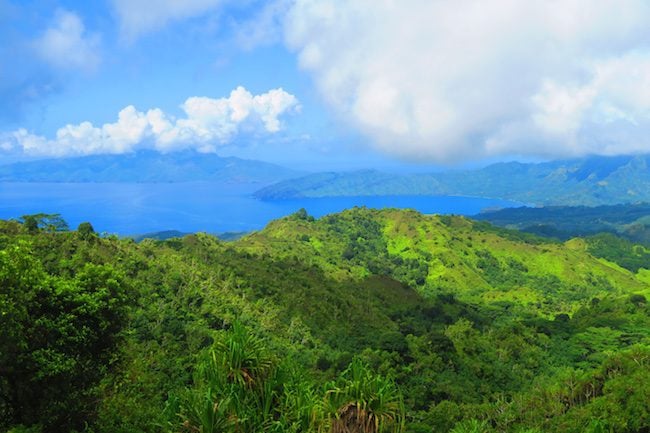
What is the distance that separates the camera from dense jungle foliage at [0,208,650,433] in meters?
13.7

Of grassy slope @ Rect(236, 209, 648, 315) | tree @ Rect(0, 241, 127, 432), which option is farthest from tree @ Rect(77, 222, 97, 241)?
grassy slope @ Rect(236, 209, 648, 315)

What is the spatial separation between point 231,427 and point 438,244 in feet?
427

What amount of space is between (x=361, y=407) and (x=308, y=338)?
42997 mm

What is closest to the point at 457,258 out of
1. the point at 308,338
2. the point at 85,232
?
the point at 308,338

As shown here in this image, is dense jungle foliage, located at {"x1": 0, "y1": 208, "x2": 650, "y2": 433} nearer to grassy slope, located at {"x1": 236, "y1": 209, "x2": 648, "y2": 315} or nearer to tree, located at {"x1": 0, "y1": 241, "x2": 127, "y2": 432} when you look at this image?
tree, located at {"x1": 0, "y1": 241, "x2": 127, "y2": 432}

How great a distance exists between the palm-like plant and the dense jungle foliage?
4cm

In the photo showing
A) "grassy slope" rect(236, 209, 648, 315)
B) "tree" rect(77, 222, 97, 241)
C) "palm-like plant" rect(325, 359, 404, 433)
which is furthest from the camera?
"grassy slope" rect(236, 209, 648, 315)

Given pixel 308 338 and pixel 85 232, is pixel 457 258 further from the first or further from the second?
pixel 85 232

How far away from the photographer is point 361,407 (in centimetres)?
1266

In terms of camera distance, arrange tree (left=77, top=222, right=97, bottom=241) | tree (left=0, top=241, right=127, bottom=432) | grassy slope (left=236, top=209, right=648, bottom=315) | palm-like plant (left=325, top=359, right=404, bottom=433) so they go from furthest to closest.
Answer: grassy slope (left=236, top=209, right=648, bottom=315)
tree (left=77, top=222, right=97, bottom=241)
tree (left=0, top=241, right=127, bottom=432)
palm-like plant (left=325, top=359, right=404, bottom=433)

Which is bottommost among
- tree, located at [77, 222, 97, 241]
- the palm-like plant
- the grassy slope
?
the grassy slope

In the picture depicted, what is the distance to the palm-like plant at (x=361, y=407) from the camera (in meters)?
12.6

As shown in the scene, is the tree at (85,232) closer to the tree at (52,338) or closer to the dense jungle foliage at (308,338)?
the dense jungle foliage at (308,338)

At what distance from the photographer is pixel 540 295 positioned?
361ft
